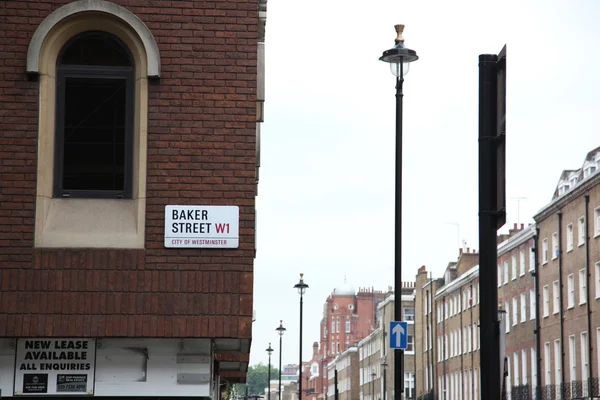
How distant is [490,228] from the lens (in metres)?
8.66

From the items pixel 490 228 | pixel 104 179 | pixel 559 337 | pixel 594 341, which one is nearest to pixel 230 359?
pixel 104 179

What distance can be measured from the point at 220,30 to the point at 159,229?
244 centimetres

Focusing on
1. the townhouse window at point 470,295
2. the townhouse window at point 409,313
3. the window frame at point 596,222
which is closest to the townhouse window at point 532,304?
the window frame at point 596,222

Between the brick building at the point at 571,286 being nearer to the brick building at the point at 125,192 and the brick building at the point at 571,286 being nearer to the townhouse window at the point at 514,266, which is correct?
the townhouse window at the point at 514,266

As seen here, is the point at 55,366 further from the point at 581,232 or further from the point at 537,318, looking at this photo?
the point at 537,318

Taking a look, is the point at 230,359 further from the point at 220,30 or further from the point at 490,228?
the point at 490,228

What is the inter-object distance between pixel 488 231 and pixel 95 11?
6.80m

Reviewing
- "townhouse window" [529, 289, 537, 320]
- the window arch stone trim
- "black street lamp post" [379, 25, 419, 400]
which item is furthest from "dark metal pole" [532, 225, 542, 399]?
the window arch stone trim

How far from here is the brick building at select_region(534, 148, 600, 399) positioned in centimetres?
5828

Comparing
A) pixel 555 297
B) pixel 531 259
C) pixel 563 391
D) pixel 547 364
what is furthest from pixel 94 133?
pixel 531 259

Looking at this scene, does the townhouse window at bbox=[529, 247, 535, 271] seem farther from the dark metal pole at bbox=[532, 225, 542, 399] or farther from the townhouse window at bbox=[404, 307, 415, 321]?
the townhouse window at bbox=[404, 307, 415, 321]

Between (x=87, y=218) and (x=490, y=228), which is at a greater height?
(x=87, y=218)

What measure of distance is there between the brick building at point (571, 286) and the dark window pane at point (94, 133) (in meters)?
45.1

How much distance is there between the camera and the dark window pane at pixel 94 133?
14031mm
